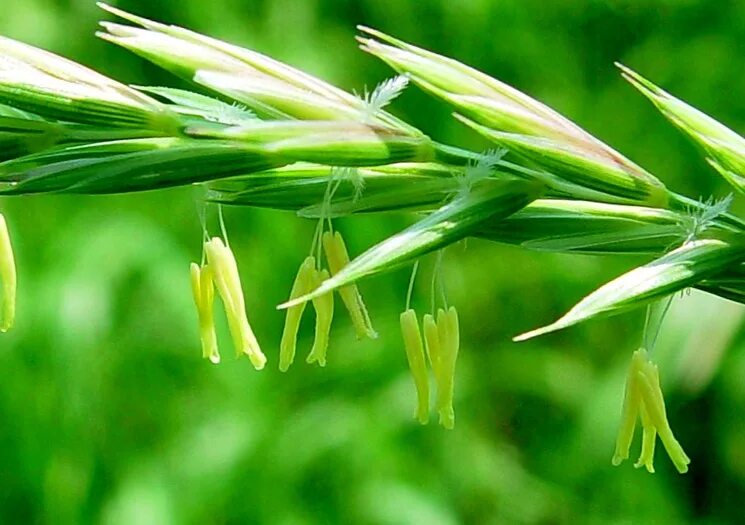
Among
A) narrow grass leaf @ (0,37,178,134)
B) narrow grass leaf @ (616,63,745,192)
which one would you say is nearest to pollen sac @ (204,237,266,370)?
narrow grass leaf @ (0,37,178,134)

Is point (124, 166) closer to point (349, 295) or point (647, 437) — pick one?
point (349, 295)

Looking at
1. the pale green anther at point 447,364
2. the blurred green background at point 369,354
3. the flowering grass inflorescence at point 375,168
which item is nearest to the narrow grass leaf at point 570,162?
the flowering grass inflorescence at point 375,168

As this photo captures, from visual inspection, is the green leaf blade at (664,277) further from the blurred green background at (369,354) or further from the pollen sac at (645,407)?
the blurred green background at (369,354)

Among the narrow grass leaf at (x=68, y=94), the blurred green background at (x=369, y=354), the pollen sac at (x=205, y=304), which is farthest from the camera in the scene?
the blurred green background at (x=369, y=354)

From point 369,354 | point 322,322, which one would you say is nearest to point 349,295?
point 322,322

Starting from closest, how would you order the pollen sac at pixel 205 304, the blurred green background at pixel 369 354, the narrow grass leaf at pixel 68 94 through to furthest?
the narrow grass leaf at pixel 68 94 → the pollen sac at pixel 205 304 → the blurred green background at pixel 369 354

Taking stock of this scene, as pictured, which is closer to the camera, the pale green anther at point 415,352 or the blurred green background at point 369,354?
the pale green anther at point 415,352

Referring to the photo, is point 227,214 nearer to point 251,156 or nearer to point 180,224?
point 180,224
